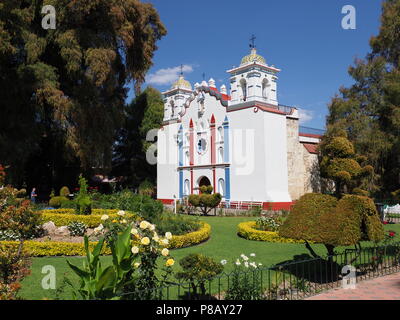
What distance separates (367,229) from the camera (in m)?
7.00

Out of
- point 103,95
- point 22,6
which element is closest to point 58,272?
point 103,95

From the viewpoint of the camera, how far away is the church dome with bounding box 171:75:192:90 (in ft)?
102

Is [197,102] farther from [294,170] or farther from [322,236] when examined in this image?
[322,236]

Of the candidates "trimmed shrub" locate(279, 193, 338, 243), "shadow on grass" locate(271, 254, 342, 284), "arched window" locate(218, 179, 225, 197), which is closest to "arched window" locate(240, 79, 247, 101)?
"arched window" locate(218, 179, 225, 197)

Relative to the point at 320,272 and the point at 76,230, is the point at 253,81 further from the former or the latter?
the point at 320,272

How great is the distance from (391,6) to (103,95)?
58.2 feet

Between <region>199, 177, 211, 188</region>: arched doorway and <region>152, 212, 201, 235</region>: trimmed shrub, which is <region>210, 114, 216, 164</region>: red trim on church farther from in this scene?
<region>152, 212, 201, 235</region>: trimmed shrub

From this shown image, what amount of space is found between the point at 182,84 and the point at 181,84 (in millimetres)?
89

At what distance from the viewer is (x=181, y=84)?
102 feet

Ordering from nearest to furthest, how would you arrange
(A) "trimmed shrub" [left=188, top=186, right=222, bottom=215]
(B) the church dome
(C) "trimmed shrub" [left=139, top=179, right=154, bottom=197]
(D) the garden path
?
(D) the garden path, (A) "trimmed shrub" [left=188, top=186, right=222, bottom=215], (B) the church dome, (C) "trimmed shrub" [left=139, top=179, right=154, bottom=197]

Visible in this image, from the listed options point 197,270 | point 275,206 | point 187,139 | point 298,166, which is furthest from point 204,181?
point 197,270

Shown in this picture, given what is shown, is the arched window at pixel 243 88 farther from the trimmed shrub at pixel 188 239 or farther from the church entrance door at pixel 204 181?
the trimmed shrub at pixel 188 239

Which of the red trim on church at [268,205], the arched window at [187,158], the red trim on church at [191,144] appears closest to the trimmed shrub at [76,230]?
the red trim on church at [268,205]

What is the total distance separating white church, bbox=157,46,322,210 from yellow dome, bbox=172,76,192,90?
2.55 metres
